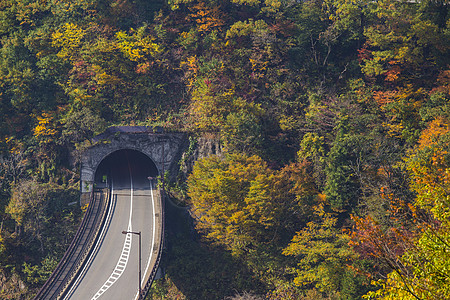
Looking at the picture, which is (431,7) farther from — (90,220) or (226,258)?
(90,220)

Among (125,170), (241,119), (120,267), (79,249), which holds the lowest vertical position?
(120,267)

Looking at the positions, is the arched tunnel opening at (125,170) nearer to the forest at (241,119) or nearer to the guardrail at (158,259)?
the forest at (241,119)

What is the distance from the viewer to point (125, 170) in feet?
182

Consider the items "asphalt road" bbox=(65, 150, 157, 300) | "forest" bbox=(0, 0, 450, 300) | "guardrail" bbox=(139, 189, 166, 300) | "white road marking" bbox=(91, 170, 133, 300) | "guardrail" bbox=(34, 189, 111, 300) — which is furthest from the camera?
"forest" bbox=(0, 0, 450, 300)

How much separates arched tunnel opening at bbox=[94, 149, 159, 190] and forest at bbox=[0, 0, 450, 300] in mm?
3572

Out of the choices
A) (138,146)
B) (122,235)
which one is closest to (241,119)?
(138,146)

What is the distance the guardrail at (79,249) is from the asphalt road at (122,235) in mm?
815

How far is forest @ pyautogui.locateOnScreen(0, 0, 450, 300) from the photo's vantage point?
3928 centimetres

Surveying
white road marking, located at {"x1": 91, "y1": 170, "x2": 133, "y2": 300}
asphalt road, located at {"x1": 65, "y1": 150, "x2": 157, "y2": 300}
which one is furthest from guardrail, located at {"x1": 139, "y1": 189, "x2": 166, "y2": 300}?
white road marking, located at {"x1": 91, "y1": 170, "x2": 133, "y2": 300}

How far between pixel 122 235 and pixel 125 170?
41.9 ft

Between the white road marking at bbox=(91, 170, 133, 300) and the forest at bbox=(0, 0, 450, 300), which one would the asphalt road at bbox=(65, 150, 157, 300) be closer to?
the white road marking at bbox=(91, 170, 133, 300)

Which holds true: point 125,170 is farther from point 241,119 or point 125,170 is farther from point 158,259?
point 241,119

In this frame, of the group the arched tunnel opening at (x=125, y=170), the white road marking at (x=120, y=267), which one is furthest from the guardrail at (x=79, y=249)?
the white road marking at (x=120, y=267)

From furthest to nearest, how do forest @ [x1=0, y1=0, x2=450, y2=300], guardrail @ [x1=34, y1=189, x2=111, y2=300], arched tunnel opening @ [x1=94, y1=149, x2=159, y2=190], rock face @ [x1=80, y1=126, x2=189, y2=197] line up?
1. arched tunnel opening @ [x1=94, y1=149, x2=159, y2=190]
2. rock face @ [x1=80, y1=126, x2=189, y2=197]
3. forest @ [x1=0, y1=0, x2=450, y2=300]
4. guardrail @ [x1=34, y1=189, x2=111, y2=300]
